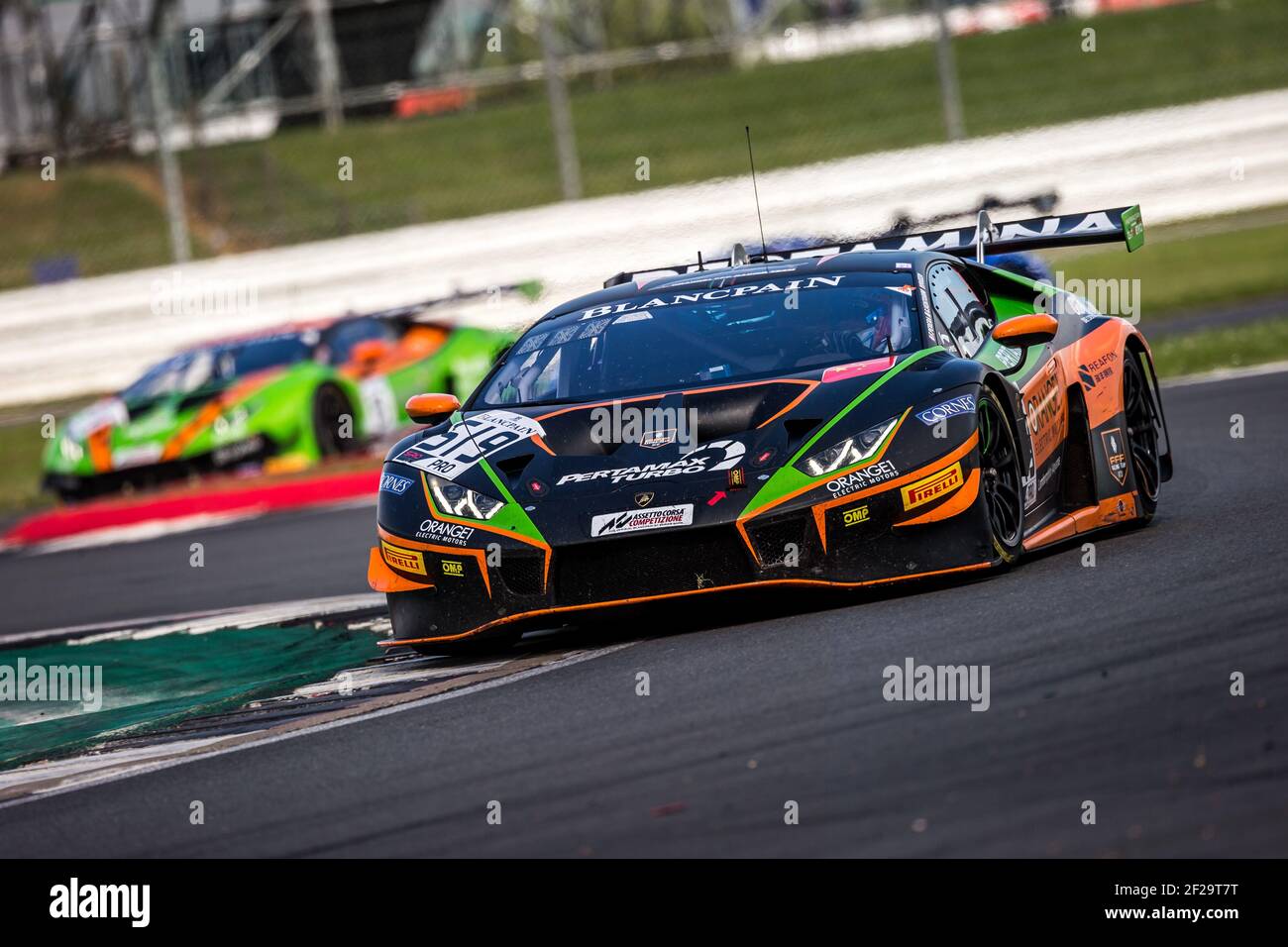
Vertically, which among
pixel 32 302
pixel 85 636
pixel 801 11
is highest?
pixel 801 11

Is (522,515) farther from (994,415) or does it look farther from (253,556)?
(253,556)

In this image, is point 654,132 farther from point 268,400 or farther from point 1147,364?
point 1147,364

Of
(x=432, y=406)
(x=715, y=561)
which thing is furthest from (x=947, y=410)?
(x=432, y=406)

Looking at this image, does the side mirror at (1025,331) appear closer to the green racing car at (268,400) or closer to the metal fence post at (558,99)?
the green racing car at (268,400)

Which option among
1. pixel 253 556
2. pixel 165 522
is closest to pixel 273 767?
pixel 253 556

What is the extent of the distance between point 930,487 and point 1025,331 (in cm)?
107

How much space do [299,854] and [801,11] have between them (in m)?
31.9

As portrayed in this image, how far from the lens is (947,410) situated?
7.18 m

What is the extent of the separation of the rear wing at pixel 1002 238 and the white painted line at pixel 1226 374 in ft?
18.6

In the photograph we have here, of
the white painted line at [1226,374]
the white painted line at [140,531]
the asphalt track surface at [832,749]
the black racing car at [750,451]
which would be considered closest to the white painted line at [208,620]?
the black racing car at [750,451]

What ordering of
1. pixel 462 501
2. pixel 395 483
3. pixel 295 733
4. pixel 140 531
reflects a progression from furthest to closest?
pixel 140 531 < pixel 395 483 < pixel 462 501 < pixel 295 733
